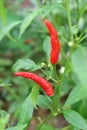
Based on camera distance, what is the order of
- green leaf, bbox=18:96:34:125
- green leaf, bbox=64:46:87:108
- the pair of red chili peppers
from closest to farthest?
green leaf, bbox=64:46:87:108 < the pair of red chili peppers < green leaf, bbox=18:96:34:125

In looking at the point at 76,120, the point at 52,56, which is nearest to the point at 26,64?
the point at 52,56

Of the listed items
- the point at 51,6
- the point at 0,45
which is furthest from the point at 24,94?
the point at 51,6

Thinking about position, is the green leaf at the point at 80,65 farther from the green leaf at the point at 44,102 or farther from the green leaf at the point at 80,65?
the green leaf at the point at 44,102

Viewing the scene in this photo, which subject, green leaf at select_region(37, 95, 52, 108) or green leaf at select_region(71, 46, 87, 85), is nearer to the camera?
green leaf at select_region(71, 46, 87, 85)

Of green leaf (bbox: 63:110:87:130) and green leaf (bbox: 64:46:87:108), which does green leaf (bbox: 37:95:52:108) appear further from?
green leaf (bbox: 64:46:87:108)

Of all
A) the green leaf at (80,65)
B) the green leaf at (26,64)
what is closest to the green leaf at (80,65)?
the green leaf at (80,65)

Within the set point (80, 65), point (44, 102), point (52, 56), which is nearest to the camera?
point (80, 65)

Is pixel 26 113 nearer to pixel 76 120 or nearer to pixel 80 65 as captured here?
pixel 76 120

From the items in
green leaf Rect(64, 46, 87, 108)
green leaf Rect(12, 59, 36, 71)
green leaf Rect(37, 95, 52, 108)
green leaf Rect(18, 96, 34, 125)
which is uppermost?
green leaf Rect(64, 46, 87, 108)

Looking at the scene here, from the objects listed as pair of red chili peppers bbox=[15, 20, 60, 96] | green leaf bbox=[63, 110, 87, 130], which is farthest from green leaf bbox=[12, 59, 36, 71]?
green leaf bbox=[63, 110, 87, 130]

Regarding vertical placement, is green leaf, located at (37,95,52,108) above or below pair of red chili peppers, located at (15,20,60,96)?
below
